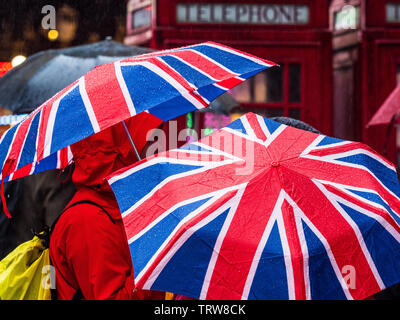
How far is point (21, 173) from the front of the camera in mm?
2666

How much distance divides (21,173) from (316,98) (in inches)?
182

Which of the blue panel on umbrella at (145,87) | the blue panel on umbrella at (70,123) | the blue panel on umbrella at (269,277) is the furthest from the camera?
the blue panel on umbrella at (145,87)

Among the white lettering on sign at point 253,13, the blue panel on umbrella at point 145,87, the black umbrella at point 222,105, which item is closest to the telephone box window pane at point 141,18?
the white lettering on sign at point 253,13

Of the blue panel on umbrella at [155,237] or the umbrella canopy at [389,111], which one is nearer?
the blue panel on umbrella at [155,237]

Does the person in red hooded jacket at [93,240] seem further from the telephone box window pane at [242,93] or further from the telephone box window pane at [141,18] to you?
the telephone box window pane at [141,18]

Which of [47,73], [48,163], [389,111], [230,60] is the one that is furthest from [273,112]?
[230,60]

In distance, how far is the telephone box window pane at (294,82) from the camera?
679cm

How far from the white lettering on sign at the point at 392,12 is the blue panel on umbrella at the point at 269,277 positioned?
5.63m

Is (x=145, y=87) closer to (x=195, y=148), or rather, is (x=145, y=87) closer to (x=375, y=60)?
Answer: (x=195, y=148)

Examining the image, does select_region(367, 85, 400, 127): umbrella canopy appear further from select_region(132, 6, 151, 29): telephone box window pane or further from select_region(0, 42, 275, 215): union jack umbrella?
select_region(0, 42, 275, 215): union jack umbrella

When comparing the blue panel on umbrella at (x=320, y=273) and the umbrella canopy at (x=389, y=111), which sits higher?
the umbrella canopy at (x=389, y=111)

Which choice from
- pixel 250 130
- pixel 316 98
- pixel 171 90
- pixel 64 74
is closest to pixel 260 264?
pixel 250 130

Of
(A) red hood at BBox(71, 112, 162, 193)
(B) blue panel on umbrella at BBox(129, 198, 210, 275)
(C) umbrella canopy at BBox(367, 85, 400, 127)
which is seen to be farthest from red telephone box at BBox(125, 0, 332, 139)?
(B) blue panel on umbrella at BBox(129, 198, 210, 275)
